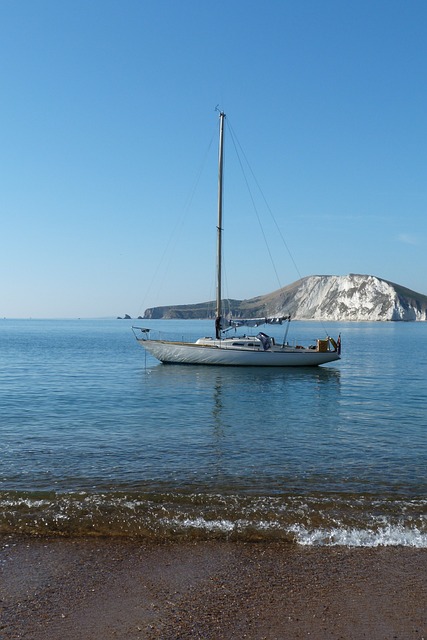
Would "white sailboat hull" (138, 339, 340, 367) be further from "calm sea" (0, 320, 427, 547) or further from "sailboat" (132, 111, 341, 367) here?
"calm sea" (0, 320, 427, 547)

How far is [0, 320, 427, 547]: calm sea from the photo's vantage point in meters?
9.45

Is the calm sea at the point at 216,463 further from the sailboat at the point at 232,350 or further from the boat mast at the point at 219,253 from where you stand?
the boat mast at the point at 219,253

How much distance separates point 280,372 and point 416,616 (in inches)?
1377

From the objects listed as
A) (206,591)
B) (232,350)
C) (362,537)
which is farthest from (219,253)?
(206,591)

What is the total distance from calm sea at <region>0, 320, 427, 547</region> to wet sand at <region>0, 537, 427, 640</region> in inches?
26.4

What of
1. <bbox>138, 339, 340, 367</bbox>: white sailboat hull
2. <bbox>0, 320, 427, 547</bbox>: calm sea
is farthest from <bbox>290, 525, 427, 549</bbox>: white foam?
<bbox>138, 339, 340, 367</bbox>: white sailboat hull

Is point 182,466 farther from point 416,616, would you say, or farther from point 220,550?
point 416,616

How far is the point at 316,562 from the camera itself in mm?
7938

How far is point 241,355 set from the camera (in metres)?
41.3

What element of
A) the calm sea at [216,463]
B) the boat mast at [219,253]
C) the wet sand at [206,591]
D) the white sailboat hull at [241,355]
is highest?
the boat mast at [219,253]

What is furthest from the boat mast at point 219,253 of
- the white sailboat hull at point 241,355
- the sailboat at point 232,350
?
the white sailboat hull at point 241,355

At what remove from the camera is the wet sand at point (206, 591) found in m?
6.05

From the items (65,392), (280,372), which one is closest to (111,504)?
(65,392)

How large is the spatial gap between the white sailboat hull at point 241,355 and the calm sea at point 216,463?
9550 millimetres
